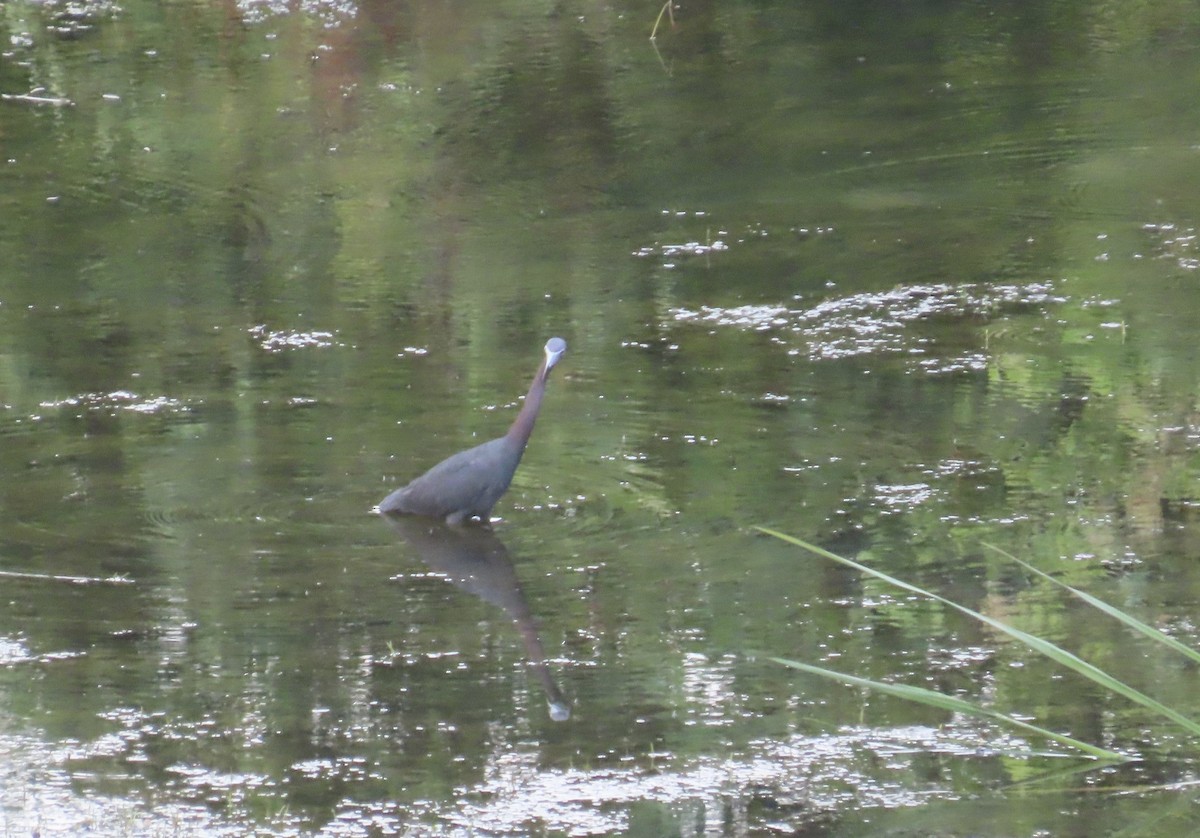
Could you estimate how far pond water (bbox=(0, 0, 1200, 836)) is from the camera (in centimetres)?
443

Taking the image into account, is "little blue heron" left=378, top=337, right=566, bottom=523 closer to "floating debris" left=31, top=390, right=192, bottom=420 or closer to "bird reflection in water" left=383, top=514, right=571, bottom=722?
"bird reflection in water" left=383, top=514, right=571, bottom=722

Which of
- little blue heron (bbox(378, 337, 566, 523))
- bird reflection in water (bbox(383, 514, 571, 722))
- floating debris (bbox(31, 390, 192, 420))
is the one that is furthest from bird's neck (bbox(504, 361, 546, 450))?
floating debris (bbox(31, 390, 192, 420))

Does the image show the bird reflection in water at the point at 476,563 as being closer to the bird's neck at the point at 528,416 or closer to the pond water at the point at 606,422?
the pond water at the point at 606,422

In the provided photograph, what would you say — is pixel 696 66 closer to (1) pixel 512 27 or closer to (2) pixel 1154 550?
(1) pixel 512 27

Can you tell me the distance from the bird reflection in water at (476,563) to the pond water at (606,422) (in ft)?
0.06

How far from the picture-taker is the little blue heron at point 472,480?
5906 mm

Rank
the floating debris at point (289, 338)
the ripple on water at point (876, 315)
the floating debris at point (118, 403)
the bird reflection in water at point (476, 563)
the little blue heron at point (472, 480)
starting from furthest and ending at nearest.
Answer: the floating debris at point (289, 338)
the ripple on water at point (876, 315)
the floating debris at point (118, 403)
the little blue heron at point (472, 480)
the bird reflection in water at point (476, 563)

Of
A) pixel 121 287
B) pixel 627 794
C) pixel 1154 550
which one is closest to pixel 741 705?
pixel 627 794

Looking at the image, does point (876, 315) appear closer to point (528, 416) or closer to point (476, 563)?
point (528, 416)

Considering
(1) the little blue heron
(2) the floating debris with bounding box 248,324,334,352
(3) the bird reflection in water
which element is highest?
(2) the floating debris with bounding box 248,324,334,352

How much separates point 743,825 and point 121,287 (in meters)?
5.72

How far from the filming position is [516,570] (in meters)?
5.64

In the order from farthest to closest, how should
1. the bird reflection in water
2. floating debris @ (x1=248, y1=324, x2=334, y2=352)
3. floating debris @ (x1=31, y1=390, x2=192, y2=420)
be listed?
1. floating debris @ (x1=248, y1=324, x2=334, y2=352)
2. floating debris @ (x1=31, y1=390, x2=192, y2=420)
3. the bird reflection in water

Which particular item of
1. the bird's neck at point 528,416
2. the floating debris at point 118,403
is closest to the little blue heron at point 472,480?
the bird's neck at point 528,416
